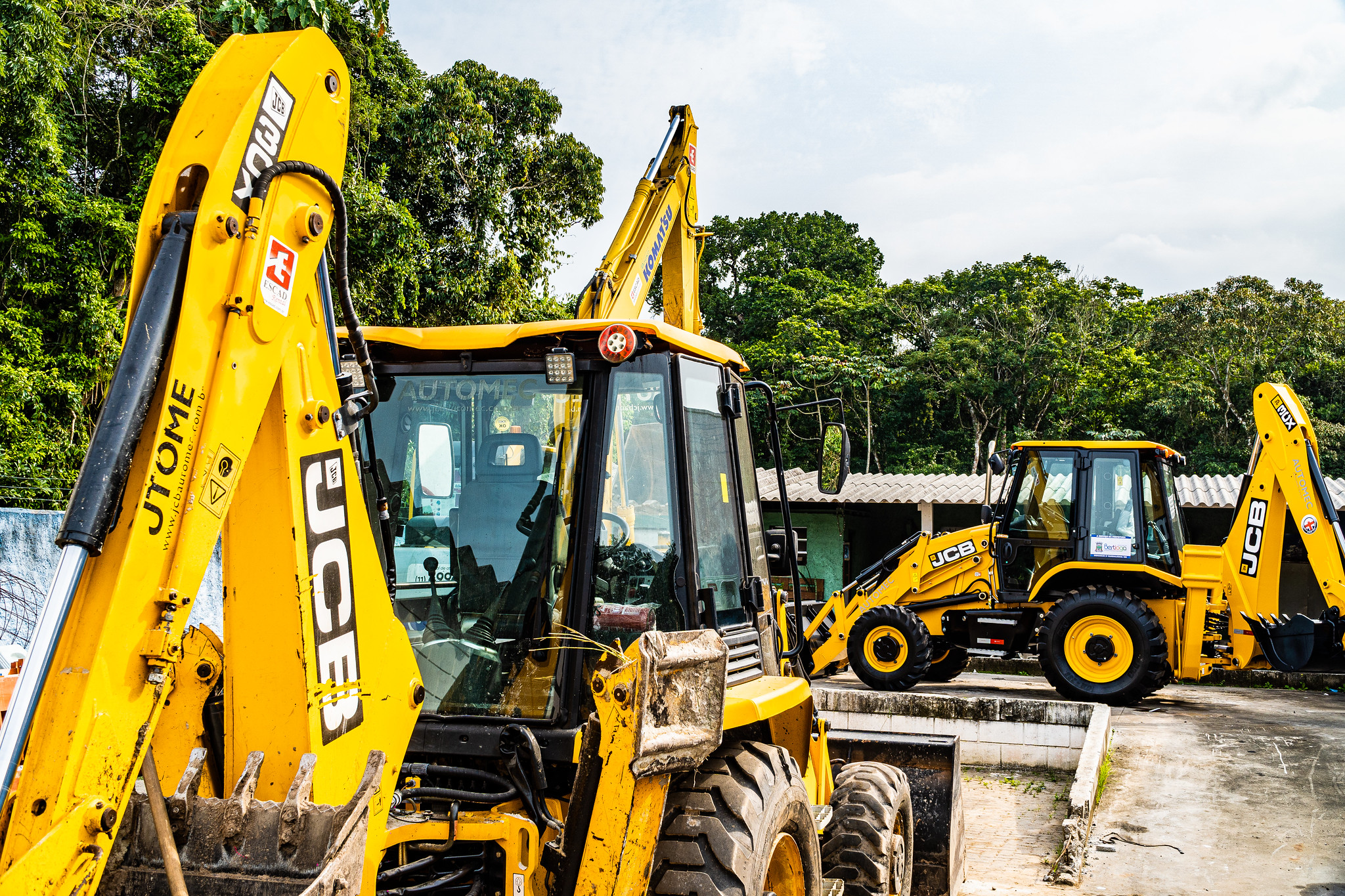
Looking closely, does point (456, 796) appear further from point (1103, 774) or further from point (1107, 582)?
point (1107, 582)

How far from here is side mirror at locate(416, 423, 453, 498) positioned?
11.2 ft

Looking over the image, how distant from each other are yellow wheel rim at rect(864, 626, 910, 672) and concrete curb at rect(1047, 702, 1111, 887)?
328cm

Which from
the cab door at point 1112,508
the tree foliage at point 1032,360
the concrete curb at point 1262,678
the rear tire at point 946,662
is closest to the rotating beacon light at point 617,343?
the cab door at point 1112,508

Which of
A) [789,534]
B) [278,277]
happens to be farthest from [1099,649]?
Result: [278,277]

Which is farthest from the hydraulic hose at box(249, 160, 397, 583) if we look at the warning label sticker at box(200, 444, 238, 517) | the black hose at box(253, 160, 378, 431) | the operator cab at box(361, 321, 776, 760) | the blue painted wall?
the blue painted wall

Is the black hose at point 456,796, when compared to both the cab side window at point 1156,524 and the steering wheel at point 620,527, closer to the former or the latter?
the steering wheel at point 620,527

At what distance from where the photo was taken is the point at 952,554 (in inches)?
→ 469

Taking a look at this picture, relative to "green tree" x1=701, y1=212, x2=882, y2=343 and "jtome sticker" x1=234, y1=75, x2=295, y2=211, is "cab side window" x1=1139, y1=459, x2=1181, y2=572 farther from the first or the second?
"green tree" x1=701, y1=212, x2=882, y2=343

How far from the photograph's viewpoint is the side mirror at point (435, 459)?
341 centimetres

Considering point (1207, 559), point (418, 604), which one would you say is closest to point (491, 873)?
point (418, 604)

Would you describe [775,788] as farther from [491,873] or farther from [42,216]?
[42,216]

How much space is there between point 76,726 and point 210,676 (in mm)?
978

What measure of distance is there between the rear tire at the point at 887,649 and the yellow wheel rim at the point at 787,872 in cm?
816

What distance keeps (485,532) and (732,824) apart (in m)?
1.15
